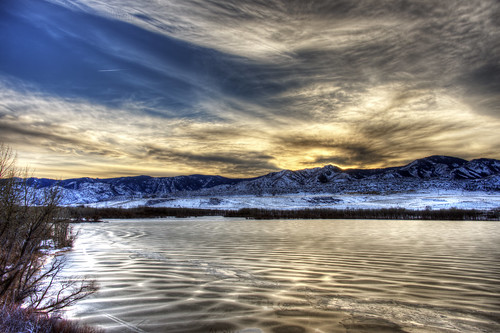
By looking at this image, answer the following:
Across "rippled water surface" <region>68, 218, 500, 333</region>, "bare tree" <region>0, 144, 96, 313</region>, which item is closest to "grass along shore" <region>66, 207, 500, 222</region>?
"rippled water surface" <region>68, 218, 500, 333</region>

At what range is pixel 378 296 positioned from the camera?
5.44 meters

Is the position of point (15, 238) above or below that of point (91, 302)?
above

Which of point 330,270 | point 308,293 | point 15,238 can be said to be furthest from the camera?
point 330,270

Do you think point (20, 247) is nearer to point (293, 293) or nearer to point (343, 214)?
point (293, 293)

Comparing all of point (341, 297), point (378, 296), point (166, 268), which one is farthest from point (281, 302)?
point (166, 268)

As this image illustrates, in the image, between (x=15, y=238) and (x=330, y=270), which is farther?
(x=330, y=270)

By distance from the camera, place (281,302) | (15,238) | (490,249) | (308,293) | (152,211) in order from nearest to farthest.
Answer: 1. (15,238)
2. (281,302)
3. (308,293)
4. (490,249)
5. (152,211)

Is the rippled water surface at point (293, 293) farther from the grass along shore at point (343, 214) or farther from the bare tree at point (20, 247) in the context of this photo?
the grass along shore at point (343, 214)

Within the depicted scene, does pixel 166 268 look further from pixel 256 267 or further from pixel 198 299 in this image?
pixel 198 299

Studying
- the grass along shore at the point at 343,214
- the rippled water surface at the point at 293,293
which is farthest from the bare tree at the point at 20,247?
the grass along shore at the point at 343,214

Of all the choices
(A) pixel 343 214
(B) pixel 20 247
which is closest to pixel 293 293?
(B) pixel 20 247

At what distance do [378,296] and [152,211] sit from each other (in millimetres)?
42425

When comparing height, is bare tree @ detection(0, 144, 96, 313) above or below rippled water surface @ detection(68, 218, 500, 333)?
above

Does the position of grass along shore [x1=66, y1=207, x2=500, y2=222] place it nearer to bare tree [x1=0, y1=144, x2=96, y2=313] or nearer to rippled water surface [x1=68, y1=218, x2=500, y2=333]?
rippled water surface [x1=68, y1=218, x2=500, y2=333]
